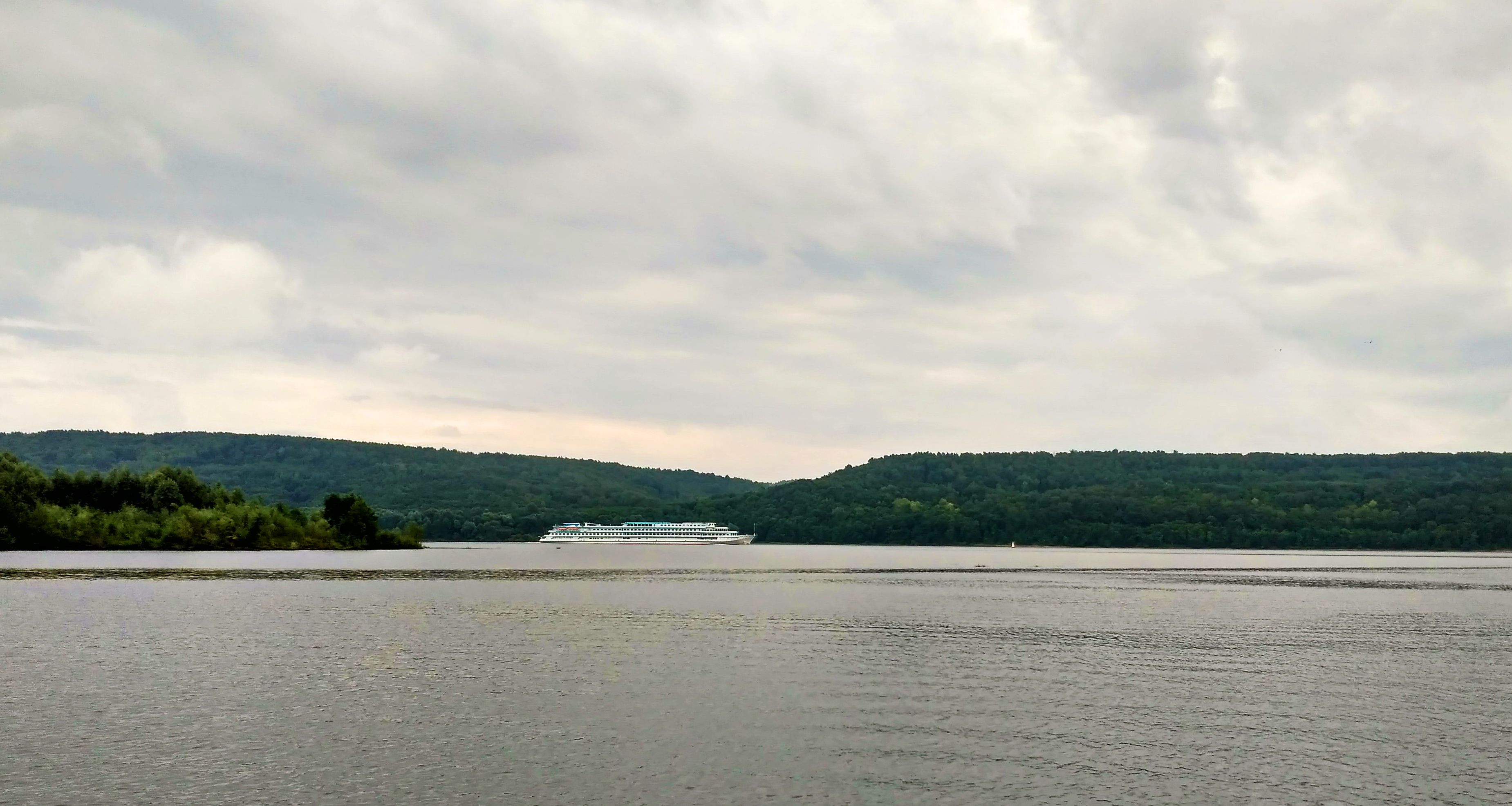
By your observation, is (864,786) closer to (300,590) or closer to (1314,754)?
(1314,754)

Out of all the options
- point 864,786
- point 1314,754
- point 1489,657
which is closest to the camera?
point 864,786

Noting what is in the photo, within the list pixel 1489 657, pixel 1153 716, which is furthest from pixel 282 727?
pixel 1489 657

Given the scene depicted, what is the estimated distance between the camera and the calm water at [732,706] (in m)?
37.5

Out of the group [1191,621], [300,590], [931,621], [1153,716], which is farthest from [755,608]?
[1153,716]

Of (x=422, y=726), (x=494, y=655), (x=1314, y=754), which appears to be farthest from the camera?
(x=494, y=655)

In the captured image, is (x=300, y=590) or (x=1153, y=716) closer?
(x=1153, y=716)

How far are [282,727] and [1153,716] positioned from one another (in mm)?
36521

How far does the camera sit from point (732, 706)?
51.8 meters

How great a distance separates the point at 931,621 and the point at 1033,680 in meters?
37.3

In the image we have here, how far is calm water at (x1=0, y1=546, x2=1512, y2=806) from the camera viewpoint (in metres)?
37.5

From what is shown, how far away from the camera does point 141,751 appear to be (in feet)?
133

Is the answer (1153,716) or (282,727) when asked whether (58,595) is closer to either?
(282,727)

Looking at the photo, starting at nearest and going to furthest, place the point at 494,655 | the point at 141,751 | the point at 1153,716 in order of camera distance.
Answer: the point at 141,751 < the point at 1153,716 < the point at 494,655

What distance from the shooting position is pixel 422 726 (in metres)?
46.6
